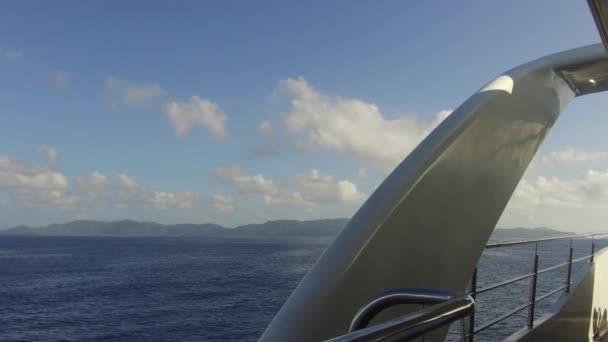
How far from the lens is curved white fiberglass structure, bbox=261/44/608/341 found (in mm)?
2014

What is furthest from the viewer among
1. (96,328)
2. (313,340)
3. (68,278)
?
(68,278)

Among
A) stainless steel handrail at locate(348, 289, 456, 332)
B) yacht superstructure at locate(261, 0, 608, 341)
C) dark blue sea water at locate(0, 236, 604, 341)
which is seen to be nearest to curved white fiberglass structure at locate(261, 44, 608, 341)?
yacht superstructure at locate(261, 0, 608, 341)

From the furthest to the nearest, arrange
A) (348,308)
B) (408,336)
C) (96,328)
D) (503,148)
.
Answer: (96,328), (503,148), (348,308), (408,336)

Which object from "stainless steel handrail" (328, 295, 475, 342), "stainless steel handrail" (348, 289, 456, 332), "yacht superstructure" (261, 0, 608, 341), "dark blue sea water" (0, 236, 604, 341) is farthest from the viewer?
"dark blue sea water" (0, 236, 604, 341)

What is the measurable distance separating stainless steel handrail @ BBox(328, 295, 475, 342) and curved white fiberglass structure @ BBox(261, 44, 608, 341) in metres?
0.95

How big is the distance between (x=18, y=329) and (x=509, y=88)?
3095cm

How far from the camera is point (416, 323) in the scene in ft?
2.74

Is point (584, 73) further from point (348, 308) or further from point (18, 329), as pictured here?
point (18, 329)

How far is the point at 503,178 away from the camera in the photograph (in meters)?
3.09

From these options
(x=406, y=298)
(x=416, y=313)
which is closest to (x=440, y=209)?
(x=406, y=298)

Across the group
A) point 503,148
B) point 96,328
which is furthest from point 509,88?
point 96,328

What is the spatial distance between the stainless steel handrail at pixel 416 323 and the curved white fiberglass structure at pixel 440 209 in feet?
3.13

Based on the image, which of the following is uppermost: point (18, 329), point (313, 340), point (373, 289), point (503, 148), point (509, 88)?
point (509, 88)

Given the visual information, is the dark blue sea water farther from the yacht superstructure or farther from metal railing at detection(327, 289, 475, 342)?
metal railing at detection(327, 289, 475, 342)
